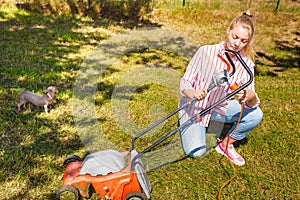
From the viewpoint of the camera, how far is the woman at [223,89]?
9.27 ft

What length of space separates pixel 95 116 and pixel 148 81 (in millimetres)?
1341

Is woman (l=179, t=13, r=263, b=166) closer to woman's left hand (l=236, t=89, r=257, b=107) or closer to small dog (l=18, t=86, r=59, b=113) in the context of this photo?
woman's left hand (l=236, t=89, r=257, b=107)

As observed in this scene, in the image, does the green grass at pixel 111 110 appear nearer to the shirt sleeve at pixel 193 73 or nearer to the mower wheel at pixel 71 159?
the mower wheel at pixel 71 159

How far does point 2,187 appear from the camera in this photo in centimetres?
289

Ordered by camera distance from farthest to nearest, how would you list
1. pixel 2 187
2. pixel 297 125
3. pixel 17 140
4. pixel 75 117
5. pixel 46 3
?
1. pixel 46 3
2. pixel 297 125
3. pixel 75 117
4. pixel 17 140
5. pixel 2 187

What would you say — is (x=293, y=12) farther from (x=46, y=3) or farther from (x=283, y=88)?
(x=46, y=3)

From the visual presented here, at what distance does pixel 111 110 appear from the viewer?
4234 mm

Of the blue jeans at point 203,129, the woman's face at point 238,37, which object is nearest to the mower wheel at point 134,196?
the blue jeans at point 203,129

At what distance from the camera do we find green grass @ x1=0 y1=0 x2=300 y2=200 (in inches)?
125

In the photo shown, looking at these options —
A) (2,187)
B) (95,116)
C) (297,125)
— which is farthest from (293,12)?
(2,187)

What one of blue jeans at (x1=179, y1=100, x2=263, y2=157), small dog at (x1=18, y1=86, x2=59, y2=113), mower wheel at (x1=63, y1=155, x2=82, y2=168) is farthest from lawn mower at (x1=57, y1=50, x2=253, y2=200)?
small dog at (x1=18, y1=86, x2=59, y2=113)

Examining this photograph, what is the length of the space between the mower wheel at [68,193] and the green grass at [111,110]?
10.4 inches

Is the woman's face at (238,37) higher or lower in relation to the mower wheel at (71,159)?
higher

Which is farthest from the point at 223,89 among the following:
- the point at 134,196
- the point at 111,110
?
the point at 111,110
